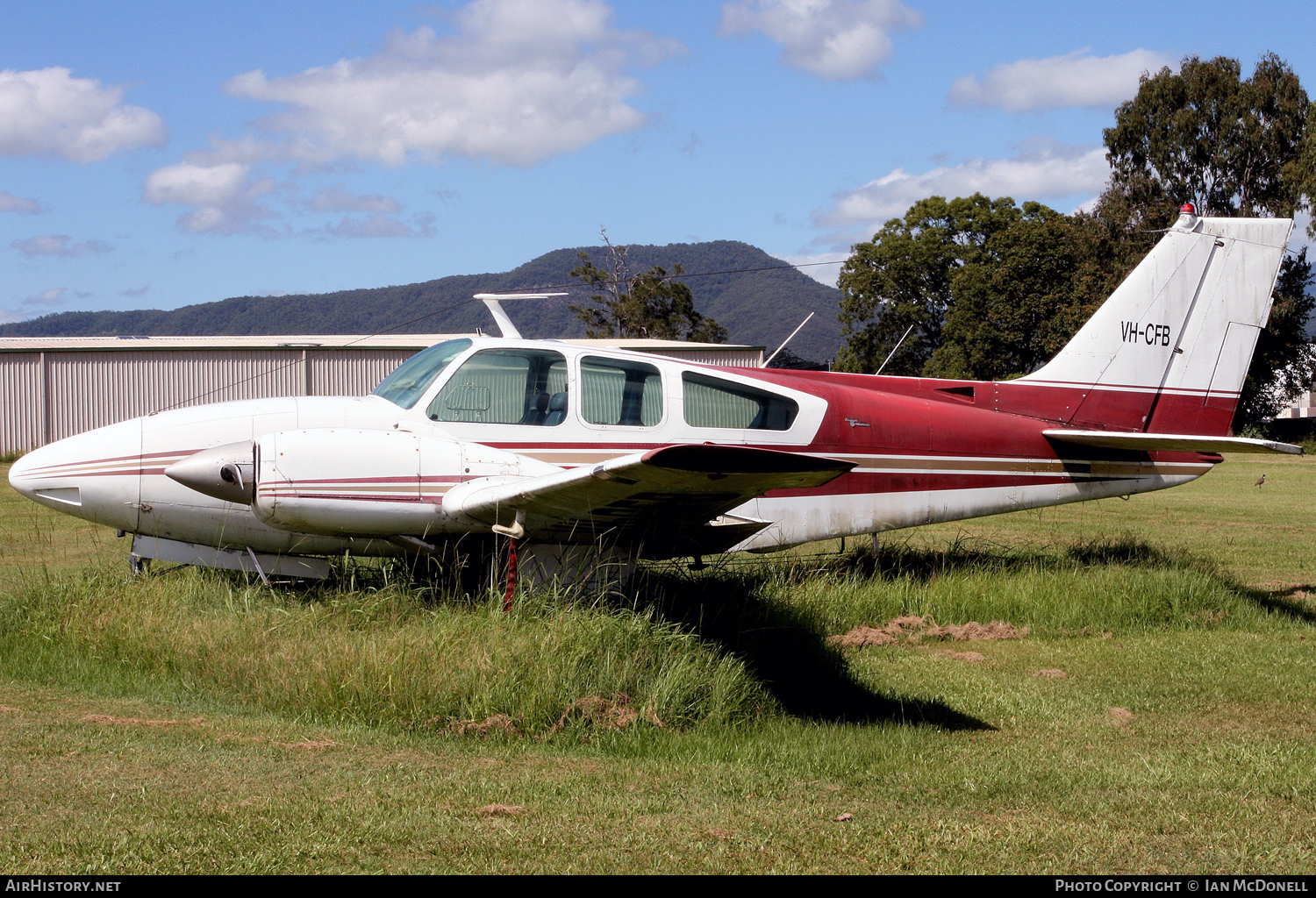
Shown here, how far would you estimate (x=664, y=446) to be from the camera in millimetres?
6758

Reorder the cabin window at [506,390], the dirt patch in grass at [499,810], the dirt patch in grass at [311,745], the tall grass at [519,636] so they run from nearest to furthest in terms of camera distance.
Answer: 1. the dirt patch in grass at [499,810]
2. the dirt patch in grass at [311,745]
3. the tall grass at [519,636]
4. the cabin window at [506,390]

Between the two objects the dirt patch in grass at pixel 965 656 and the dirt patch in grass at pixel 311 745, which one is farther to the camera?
the dirt patch in grass at pixel 965 656

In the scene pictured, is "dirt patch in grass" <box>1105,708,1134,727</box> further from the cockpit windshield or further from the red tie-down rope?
the cockpit windshield

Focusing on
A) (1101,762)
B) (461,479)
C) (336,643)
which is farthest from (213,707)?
(1101,762)

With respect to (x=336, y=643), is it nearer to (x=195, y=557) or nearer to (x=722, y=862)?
(x=195, y=557)

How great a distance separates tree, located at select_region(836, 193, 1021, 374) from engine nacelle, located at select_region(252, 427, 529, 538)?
165 feet

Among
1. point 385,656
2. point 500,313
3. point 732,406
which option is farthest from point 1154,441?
point 385,656

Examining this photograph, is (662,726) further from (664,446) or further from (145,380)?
(145,380)

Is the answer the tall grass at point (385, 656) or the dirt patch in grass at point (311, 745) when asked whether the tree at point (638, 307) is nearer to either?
the tall grass at point (385, 656)

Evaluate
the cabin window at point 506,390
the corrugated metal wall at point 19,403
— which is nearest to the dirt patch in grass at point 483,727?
the cabin window at point 506,390

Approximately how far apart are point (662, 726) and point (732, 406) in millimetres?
3191

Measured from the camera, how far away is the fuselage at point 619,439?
672cm

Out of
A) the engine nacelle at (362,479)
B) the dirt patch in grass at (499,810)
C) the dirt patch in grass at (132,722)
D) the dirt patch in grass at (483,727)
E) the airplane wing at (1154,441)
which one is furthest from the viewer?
the airplane wing at (1154,441)

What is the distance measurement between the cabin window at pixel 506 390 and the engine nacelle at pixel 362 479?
58 cm
